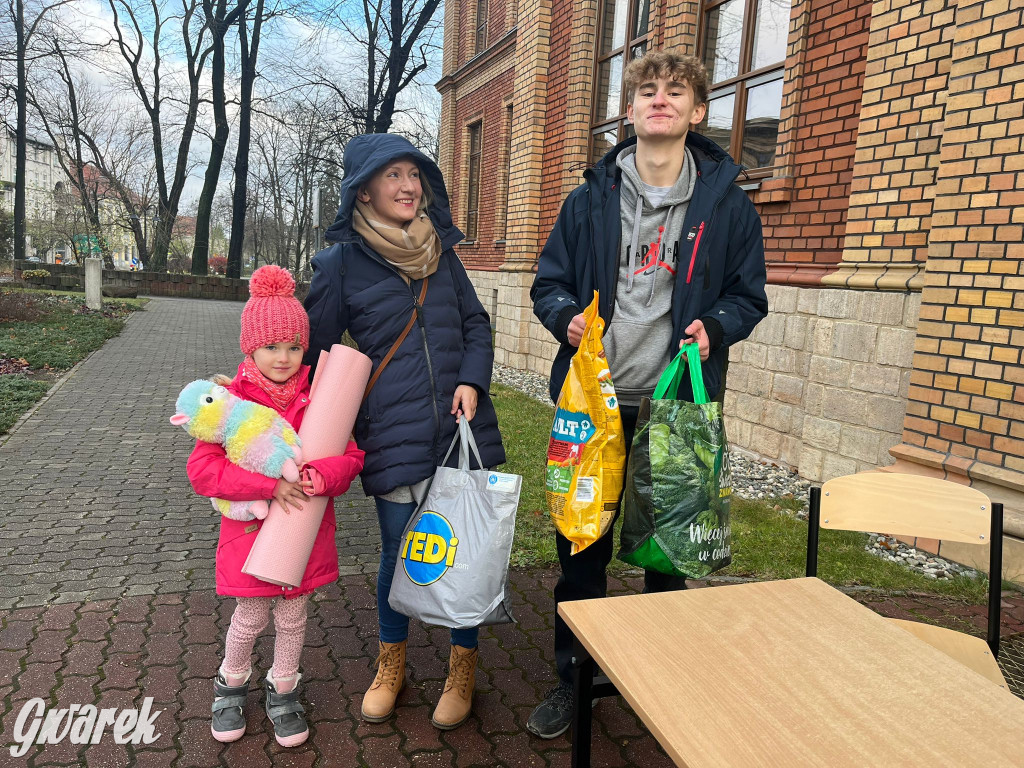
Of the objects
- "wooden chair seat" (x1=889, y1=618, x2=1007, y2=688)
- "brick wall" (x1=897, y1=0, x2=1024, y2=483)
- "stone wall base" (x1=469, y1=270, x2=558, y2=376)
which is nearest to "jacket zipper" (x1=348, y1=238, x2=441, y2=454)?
"wooden chair seat" (x1=889, y1=618, x2=1007, y2=688)

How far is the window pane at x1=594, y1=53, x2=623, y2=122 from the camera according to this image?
30.4 feet

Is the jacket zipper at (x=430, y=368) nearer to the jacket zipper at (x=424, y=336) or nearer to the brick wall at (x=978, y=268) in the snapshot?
the jacket zipper at (x=424, y=336)

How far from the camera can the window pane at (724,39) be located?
6840 millimetres

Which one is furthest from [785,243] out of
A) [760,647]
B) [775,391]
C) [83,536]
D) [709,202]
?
[83,536]

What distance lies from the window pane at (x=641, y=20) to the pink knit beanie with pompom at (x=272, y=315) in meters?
7.45

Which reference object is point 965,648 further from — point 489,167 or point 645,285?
point 489,167

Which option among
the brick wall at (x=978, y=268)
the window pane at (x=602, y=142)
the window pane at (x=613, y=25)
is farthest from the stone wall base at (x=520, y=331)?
the brick wall at (x=978, y=268)

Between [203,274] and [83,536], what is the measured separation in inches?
1096

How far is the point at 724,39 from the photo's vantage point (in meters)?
7.07

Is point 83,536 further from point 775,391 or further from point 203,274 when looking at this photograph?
point 203,274

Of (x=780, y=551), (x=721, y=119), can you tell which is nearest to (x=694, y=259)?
(x=780, y=551)

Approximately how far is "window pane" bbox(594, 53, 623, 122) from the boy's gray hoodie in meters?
7.20

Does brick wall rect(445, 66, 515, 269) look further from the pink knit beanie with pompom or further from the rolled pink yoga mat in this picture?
the rolled pink yoga mat

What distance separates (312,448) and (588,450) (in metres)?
0.89
